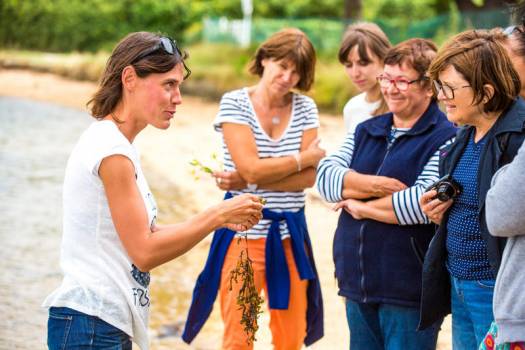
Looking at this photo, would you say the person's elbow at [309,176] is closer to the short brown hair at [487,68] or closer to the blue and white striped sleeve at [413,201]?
the blue and white striped sleeve at [413,201]

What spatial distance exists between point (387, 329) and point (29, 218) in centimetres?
754

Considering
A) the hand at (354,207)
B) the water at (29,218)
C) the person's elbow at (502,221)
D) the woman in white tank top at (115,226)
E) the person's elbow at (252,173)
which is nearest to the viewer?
the person's elbow at (502,221)

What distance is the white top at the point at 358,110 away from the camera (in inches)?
193

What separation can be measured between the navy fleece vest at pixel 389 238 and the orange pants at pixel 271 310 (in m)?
0.78

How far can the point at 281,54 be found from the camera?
4777 millimetres

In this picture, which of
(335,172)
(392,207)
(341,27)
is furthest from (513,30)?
(341,27)

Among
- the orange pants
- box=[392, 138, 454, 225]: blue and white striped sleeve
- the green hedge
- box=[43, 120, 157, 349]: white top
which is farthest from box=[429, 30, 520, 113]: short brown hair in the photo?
the green hedge

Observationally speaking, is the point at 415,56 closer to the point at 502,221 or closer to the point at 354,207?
the point at 354,207

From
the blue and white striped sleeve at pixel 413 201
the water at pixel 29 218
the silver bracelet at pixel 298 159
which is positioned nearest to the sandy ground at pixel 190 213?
the water at pixel 29 218

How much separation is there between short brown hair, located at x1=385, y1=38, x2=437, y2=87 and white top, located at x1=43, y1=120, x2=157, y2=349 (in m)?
1.46

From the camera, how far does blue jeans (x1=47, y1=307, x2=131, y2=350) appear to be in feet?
9.97

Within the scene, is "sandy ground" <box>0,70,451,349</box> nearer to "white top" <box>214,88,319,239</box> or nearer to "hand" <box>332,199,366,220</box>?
"white top" <box>214,88,319,239</box>

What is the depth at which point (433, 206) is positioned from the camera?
3.46 m

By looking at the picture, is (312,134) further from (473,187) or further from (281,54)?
(473,187)
